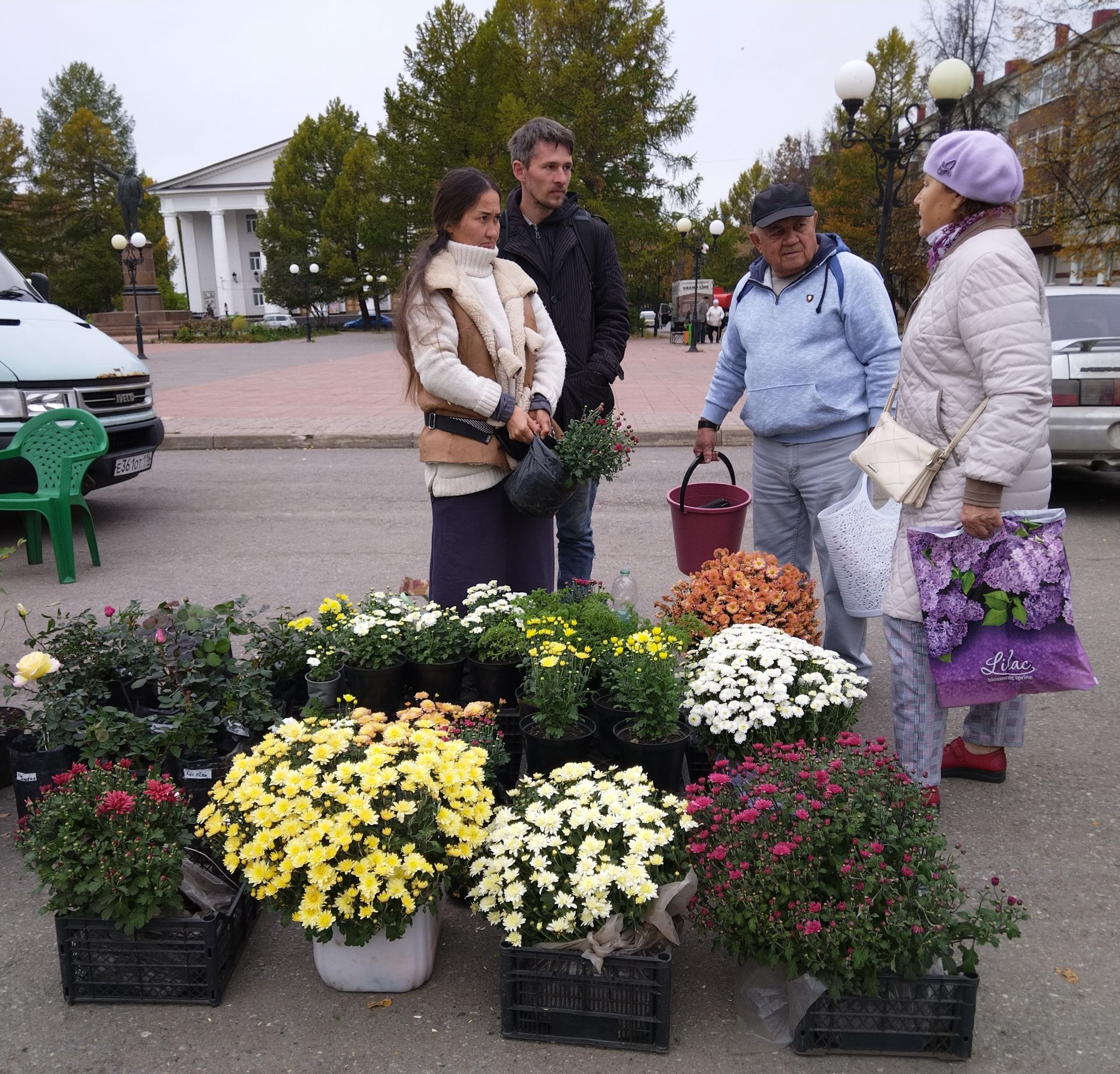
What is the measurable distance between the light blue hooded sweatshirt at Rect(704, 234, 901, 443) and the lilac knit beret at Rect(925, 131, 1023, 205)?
90 cm

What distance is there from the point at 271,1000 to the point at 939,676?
2.14 m

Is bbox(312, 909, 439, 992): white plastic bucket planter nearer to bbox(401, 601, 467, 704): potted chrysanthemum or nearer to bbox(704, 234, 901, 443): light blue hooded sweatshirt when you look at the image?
bbox(401, 601, 467, 704): potted chrysanthemum

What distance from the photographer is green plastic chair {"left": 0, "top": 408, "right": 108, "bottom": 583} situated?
6133 millimetres

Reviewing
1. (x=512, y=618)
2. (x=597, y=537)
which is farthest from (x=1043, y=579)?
(x=597, y=537)

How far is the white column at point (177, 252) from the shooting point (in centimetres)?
8900

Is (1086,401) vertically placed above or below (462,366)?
below

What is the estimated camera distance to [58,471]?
6.27 m

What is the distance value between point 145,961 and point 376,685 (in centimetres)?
127

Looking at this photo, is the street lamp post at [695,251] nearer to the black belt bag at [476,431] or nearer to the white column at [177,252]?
the black belt bag at [476,431]

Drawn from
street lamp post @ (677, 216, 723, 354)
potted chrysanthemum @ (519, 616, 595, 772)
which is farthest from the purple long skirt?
street lamp post @ (677, 216, 723, 354)

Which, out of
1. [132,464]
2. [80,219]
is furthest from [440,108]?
[132,464]

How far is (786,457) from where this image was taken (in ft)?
13.2

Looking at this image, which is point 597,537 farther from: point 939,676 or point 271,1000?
point 271,1000

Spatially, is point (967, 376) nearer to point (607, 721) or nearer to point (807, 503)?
point (807, 503)
